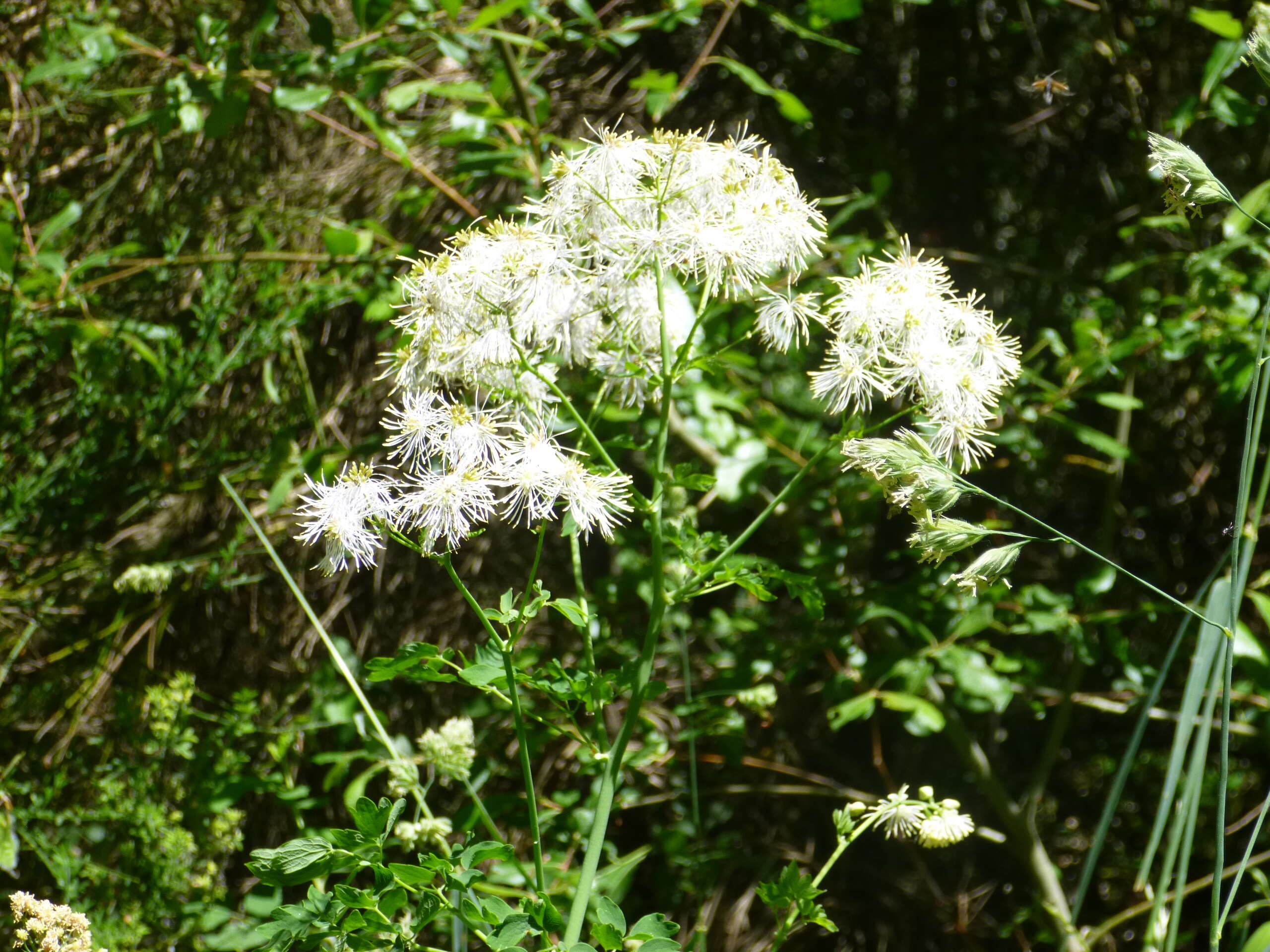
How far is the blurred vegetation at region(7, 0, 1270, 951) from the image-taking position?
3.78 feet

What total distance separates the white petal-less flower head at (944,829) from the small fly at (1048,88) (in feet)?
3.45

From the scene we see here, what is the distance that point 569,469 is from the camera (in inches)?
24.5

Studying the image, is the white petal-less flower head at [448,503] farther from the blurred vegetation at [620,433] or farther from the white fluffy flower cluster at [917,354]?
the blurred vegetation at [620,433]

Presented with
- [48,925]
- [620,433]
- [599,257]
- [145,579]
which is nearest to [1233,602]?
[599,257]

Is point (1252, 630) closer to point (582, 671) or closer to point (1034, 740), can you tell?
point (1034, 740)

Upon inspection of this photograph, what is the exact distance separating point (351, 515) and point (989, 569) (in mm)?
413

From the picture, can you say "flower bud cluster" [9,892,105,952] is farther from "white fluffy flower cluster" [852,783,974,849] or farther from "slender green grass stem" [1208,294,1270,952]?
"slender green grass stem" [1208,294,1270,952]

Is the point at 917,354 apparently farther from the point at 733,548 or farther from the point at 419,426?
the point at 419,426

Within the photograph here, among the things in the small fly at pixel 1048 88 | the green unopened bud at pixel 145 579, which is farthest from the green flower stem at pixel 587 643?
the small fly at pixel 1048 88

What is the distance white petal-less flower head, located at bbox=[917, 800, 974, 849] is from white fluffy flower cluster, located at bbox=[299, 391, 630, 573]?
320mm

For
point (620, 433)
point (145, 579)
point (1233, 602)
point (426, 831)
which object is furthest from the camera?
point (145, 579)

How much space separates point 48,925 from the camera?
0.63m

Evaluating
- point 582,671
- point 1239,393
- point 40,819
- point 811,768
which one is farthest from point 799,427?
point 40,819

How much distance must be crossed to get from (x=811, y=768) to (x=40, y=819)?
1.15 metres
